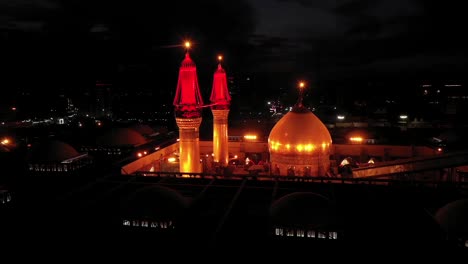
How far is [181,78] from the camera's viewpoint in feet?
57.4

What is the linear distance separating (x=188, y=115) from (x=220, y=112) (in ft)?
13.4

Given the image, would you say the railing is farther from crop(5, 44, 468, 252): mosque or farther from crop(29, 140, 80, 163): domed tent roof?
crop(29, 140, 80, 163): domed tent roof

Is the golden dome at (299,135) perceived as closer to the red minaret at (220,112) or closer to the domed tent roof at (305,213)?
the red minaret at (220,112)

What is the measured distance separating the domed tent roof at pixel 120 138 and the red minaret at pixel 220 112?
7.35 metres

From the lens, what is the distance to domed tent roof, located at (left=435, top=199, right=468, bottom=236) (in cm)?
926

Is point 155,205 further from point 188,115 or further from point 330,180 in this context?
point 330,180

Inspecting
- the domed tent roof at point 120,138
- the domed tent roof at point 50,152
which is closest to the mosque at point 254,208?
the domed tent roof at point 50,152

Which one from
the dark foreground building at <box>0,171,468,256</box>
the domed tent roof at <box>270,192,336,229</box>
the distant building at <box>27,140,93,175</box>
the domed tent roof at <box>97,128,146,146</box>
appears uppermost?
the domed tent roof at <box>97,128,146,146</box>

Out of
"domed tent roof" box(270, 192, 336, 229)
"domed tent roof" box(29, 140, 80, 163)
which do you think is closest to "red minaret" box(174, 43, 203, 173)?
"domed tent roof" box(29, 140, 80, 163)

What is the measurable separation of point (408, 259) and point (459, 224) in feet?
6.78

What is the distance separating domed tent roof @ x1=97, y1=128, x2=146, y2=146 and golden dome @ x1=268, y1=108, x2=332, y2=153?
10749 millimetres

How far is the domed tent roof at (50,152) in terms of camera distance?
19406mm

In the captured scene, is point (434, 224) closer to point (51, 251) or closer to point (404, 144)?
point (51, 251)

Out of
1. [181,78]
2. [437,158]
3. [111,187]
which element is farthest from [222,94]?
[437,158]
